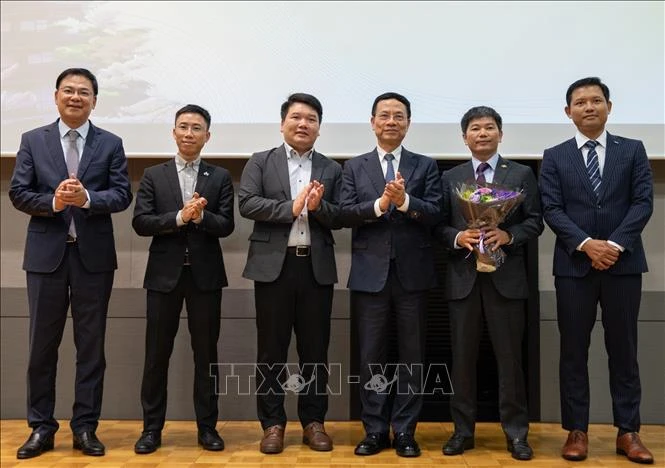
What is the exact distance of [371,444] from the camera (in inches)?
119

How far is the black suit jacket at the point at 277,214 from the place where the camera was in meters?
3.06

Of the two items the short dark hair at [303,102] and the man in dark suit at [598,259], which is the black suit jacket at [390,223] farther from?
the man in dark suit at [598,259]

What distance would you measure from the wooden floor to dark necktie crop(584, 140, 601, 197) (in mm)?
1240

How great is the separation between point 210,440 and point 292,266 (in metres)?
0.91

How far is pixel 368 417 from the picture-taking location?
121 inches

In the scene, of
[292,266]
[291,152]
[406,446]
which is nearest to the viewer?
[406,446]

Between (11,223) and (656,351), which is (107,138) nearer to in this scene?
(11,223)

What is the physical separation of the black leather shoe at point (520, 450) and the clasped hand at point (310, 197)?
1396 millimetres

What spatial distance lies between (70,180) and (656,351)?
3221mm

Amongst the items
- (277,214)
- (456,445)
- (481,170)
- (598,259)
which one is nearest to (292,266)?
(277,214)

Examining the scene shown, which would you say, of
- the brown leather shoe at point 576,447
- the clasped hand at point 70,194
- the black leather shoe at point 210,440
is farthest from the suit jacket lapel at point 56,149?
the brown leather shoe at point 576,447

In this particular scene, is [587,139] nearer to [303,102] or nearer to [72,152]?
[303,102]

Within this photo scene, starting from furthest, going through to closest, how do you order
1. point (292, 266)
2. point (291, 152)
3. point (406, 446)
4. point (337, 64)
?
point (337, 64)
point (291, 152)
point (292, 266)
point (406, 446)

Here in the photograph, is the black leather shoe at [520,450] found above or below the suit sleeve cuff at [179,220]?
below
